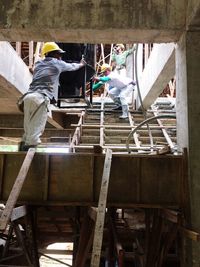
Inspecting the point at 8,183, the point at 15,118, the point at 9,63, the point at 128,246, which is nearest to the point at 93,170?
the point at 8,183

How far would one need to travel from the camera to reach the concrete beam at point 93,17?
4184 mm

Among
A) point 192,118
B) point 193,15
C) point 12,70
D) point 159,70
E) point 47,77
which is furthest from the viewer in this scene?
point 12,70

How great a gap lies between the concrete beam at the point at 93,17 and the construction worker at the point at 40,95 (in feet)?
4.25

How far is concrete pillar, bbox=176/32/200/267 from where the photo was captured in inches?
149

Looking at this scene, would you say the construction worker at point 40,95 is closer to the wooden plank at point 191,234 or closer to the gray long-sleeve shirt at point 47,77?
the gray long-sleeve shirt at point 47,77

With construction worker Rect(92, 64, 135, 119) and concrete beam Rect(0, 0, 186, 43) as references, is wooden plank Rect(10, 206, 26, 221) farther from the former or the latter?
construction worker Rect(92, 64, 135, 119)

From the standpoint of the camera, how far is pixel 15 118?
36.9 feet

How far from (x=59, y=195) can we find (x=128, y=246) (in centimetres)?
297

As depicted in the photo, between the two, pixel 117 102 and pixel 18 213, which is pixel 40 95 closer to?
pixel 18 213

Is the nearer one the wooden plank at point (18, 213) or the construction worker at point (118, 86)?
the wooden plank at point (18, 213)

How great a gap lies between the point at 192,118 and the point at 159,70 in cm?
263

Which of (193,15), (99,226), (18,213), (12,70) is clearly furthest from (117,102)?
(99,226)

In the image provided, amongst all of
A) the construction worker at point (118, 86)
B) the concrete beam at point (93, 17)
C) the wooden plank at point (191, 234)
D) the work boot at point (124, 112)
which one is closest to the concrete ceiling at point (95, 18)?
the concrete beam at point (93, 17)

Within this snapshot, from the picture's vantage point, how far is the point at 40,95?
5.33 meters
